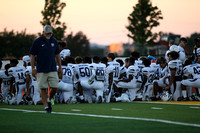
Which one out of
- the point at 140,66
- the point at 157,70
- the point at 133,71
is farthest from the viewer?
the point at 157,70

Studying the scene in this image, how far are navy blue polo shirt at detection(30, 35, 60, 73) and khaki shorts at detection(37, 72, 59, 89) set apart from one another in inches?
4.7

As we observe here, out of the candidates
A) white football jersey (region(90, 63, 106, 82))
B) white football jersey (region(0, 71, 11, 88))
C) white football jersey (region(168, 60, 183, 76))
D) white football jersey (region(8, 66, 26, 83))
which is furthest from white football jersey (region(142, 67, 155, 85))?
white football jersey (region(0, 71, 11, 88))

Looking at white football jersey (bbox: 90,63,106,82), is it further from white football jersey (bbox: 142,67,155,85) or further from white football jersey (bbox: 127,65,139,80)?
white football jersey (bbox: 142,67,155,85)

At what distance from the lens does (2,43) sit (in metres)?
71.2

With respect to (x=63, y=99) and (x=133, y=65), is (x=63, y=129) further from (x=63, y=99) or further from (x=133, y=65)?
(x=133, y=65)

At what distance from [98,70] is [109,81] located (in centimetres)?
84

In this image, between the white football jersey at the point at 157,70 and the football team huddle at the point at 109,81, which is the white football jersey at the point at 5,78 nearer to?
the football team huddle at the point at 109,81

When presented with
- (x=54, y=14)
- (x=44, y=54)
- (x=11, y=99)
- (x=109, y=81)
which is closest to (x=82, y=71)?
(x=109, y=81)

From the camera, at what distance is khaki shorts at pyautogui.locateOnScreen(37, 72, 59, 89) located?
381 inches

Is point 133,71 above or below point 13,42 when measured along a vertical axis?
below

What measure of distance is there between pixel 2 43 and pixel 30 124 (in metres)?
66.0

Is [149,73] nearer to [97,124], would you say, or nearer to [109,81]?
[109,81]

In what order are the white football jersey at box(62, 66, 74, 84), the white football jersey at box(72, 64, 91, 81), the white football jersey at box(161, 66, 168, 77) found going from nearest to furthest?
the white football jersey at box(62, 66, 74, 84)
the white football jersey at box(72, 64, 91, 81)
the white football jersey at box(161, 66, 168, 77)

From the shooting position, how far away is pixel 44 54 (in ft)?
31.9
